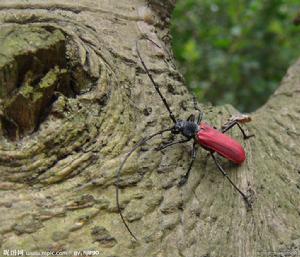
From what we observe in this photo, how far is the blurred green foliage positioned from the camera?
5.32 m

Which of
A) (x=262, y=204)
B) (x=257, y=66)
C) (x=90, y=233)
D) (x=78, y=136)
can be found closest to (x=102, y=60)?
(x=78, y=136)

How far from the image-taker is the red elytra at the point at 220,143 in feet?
7.63

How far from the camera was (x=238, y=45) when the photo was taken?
5422 millimetres

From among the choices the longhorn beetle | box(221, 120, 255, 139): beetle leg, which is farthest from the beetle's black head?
box(221, 120, 255, 139): beetle leg

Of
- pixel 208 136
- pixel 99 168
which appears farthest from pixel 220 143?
pixel 99 168

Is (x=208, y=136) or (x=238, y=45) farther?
(x=238, y=45)

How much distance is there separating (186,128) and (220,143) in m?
0.18

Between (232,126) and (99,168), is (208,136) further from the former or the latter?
(99,168)

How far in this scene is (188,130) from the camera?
2430mm

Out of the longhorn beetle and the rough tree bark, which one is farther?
the longhorn beetle

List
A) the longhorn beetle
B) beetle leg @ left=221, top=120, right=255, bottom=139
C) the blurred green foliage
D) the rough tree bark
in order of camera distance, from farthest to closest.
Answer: the blurred green foliage → beetle leg @ left=221, top=120, right=255, bottom=139 → the longhorn beetle → the rough tree bark

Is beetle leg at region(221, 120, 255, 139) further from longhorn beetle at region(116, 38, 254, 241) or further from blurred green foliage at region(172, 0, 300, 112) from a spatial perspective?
blurred green foliage at region(172, 0, 300, 112)

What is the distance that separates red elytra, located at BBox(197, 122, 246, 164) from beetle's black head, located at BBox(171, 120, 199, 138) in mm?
38

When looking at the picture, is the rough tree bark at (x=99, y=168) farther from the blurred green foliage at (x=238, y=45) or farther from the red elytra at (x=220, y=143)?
Answer: the blurred green foliage at (x=238, y=45)
